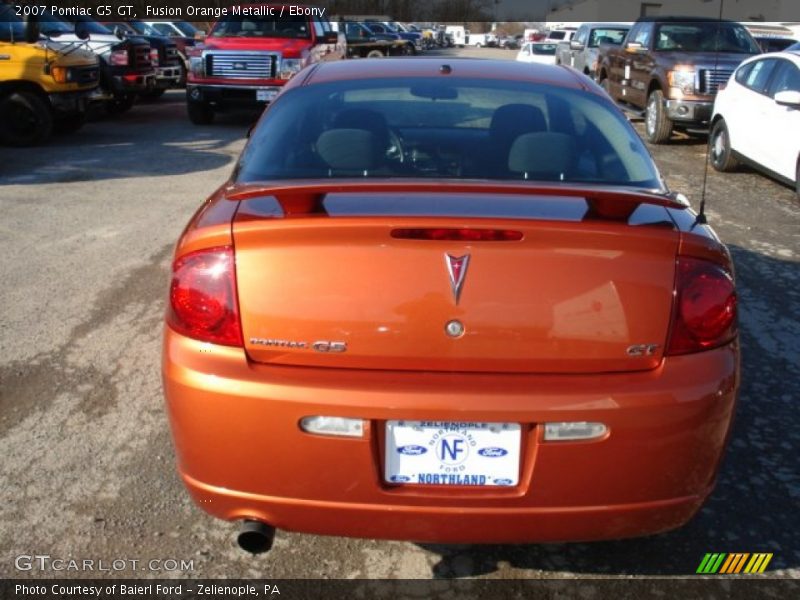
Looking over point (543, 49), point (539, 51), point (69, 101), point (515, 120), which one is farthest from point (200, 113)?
point (543, 49)

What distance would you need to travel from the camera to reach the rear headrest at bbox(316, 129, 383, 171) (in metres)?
3.04

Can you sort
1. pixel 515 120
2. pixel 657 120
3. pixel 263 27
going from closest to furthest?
1. pixel 515 120
2. pixel 657 120
3. pixel 263 27

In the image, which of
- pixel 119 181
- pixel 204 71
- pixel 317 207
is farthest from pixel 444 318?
pixel 204 71

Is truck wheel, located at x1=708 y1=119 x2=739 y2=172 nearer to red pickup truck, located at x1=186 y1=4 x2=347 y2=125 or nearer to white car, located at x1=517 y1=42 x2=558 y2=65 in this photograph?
red pickup truck, located at x1=186 y1=4 x2=347 y2=125

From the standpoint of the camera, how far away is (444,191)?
2.52 meters

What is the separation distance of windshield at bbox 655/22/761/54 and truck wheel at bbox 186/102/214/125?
25.5 ft

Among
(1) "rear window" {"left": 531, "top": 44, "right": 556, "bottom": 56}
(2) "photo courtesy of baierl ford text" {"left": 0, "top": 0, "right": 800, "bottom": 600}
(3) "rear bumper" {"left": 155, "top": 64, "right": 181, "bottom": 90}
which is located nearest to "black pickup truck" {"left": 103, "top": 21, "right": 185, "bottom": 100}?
(3) "rear bumper" {"left": 155, "top": 64, "right": 181, "bottom": 90}

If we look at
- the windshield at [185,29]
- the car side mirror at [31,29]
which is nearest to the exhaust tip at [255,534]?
the car side mirror at [31,29]

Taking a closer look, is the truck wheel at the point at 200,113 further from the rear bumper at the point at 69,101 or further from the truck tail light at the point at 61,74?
the truck tail light at the point at 61,74

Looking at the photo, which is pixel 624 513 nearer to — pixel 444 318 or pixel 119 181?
pixel 444 318

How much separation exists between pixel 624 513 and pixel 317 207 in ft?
4.14

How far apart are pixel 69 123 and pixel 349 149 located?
11.4 m

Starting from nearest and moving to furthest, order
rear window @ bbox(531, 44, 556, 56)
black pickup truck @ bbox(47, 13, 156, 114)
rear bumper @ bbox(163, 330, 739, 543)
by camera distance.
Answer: rear bumper @ bbox(163, 330, 739, 543), black pickup truck @ bbox(47, 13, 156, 114), rear window @ bbox(531, 44, 556, 56)

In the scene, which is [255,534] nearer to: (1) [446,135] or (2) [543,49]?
(1) [446,135]
